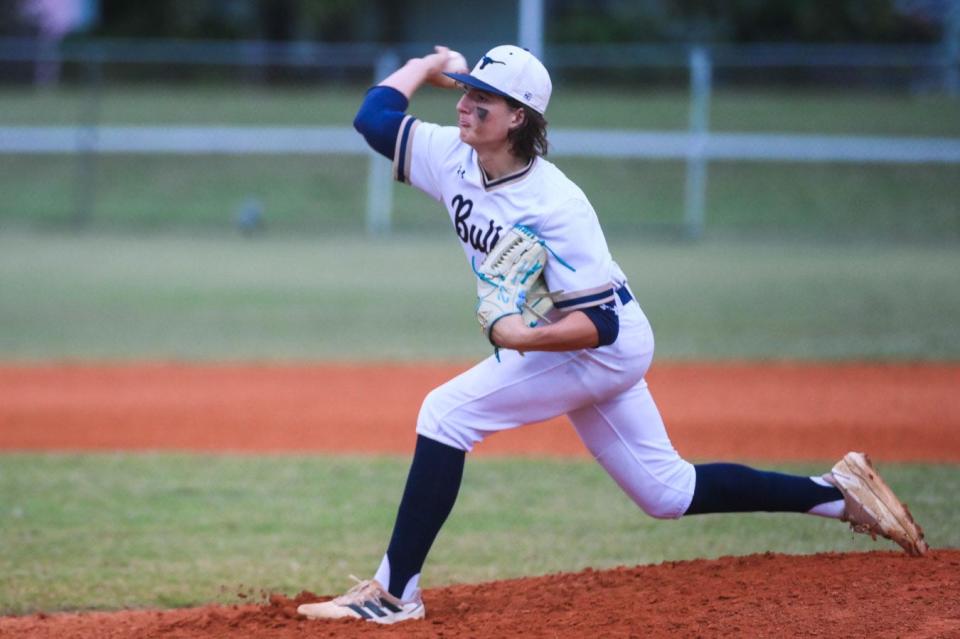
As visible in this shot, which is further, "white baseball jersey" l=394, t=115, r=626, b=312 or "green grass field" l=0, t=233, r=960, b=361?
"green grass field" l=0, t=233, r=960, b=361

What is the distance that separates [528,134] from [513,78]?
201 millimetres

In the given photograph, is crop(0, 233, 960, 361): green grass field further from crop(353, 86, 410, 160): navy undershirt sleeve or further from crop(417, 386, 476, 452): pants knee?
crop(417, 386, 476, 452): pants knee

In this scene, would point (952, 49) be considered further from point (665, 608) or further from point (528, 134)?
point (665, 608)

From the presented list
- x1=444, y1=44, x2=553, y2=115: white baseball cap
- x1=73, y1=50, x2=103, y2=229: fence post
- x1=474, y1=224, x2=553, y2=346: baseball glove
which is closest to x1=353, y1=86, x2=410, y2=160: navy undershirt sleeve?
x1=444, y1=44, x2=553, y2=115: white baseball cap

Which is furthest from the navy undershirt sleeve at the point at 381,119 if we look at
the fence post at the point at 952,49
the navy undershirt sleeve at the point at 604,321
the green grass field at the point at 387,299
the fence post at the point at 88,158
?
the fence post at the point at 952,49

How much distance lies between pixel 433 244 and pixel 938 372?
40.1 feet

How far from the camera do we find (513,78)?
4227mm

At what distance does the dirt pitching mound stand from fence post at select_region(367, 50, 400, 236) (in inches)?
721

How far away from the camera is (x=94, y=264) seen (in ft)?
59.8

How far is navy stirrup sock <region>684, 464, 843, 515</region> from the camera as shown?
183 inches

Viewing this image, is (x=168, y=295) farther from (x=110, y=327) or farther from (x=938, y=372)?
(x=938, y=372)

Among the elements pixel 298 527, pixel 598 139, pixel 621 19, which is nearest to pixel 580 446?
pixel 298 527

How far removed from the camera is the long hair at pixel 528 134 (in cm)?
428

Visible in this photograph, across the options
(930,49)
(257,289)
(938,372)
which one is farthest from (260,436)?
(930,49)
